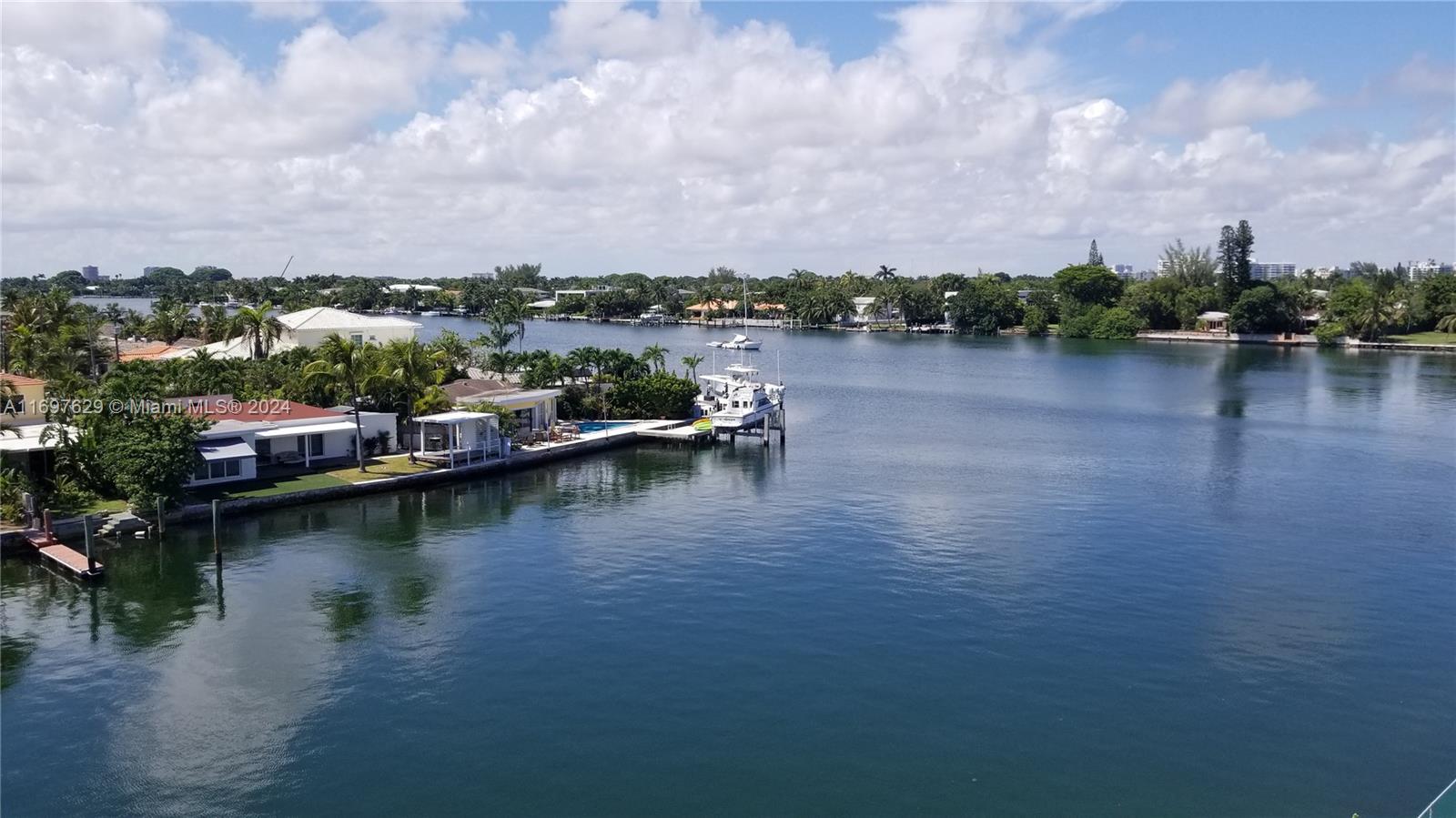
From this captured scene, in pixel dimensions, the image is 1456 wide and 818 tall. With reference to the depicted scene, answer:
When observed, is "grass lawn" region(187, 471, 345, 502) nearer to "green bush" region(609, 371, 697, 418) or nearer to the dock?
the dock

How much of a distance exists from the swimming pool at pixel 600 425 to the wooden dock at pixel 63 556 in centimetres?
3189

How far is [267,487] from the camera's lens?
4616 centimetres

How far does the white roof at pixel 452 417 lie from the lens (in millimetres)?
52844

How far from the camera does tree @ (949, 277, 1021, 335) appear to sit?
638 ft

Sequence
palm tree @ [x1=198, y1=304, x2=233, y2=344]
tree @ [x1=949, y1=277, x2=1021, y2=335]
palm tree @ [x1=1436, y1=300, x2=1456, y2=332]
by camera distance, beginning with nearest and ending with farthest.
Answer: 1. palm tree @ [x1=198, y1=304, x2=233, y2=344]
2. palm tree @ [x1=1436, y1=300, x2=1456, y2=332]
3. tree @ [x1=949, y1=277, x2=1021, y2=335]

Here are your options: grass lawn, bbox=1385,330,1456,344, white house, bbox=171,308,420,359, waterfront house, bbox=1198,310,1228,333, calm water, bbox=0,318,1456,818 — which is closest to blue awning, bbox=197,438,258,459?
calm water, bbox=0,318,1456,818

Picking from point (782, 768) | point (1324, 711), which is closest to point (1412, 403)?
point (1324, 711)

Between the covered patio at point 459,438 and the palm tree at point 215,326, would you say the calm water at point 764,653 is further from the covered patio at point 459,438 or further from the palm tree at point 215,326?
the palm tree at point 215,326

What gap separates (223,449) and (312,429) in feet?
16.4

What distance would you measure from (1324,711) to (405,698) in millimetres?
22663

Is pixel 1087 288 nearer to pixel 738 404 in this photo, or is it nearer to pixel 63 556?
pixel 738 404

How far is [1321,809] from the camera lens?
21703 mm

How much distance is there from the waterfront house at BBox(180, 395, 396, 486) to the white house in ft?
98.3

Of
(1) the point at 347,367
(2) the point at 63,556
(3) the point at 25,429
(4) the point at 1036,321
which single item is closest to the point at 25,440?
(3) the point at 25,429
